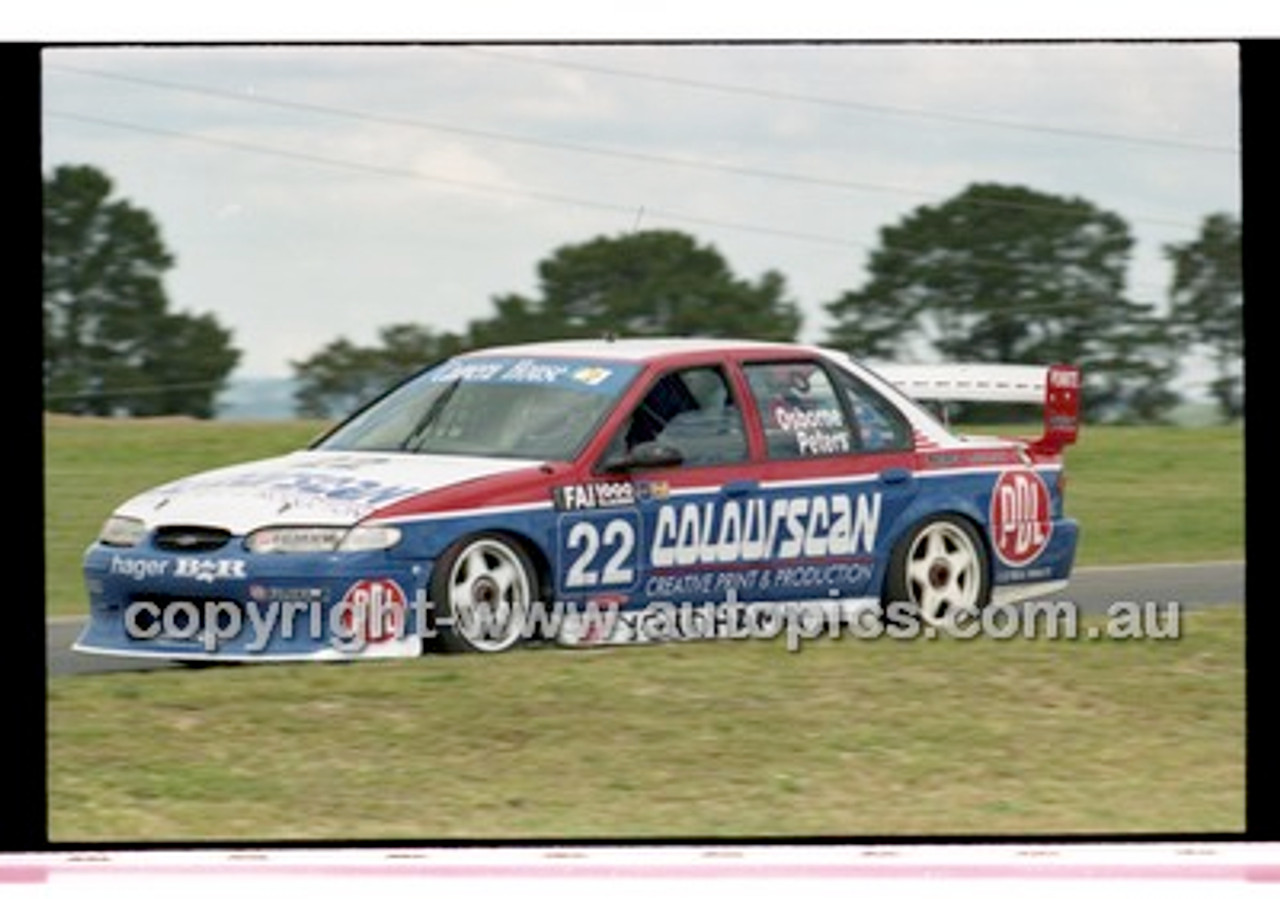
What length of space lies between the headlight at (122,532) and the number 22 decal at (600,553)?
59.9 inches

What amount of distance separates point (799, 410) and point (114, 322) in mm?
2865

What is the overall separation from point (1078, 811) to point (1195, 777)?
67cm

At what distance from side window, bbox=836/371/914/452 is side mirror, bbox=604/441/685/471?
866 mm

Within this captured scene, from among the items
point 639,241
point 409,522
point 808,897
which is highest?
point 639,241

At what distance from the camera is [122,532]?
38.5ft

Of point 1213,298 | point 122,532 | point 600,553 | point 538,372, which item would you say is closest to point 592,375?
point 538,372

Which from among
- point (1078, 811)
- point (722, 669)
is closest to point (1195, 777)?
point (1078, 811)

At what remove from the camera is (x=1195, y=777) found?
11180mm

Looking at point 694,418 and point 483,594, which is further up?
point 694,418

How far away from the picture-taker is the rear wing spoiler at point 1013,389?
43.1 feet

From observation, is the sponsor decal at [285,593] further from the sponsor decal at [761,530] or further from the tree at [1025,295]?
the tree at [1025,295]

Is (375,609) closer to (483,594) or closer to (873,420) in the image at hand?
(483,594)

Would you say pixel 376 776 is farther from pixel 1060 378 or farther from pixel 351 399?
pixel 1060 378

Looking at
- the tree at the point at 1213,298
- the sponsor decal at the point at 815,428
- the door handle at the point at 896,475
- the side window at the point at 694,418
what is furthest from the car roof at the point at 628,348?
the tree at the point at 1213,298
